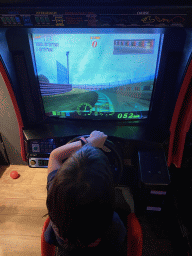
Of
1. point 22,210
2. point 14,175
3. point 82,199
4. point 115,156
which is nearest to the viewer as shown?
point 82,199

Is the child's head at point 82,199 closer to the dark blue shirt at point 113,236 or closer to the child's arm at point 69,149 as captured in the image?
the dark blue shirt at point 113,236

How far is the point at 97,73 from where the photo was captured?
127 cm

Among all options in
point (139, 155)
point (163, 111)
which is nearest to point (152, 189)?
point (139, 155)

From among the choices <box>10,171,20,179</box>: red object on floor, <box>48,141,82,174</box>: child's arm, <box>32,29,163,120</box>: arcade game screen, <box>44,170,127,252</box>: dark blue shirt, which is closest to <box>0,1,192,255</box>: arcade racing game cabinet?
<box>32,29,163,120</box>: arcade game screen

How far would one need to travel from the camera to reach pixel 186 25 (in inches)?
35.5

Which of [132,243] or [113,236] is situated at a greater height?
[113,236]

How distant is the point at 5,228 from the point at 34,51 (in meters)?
1.38

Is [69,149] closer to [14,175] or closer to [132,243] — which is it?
[132,243]

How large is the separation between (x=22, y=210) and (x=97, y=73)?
130 centimetres

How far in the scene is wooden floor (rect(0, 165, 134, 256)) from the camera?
4.55ft

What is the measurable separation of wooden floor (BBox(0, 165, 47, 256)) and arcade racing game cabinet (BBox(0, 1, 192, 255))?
41 cm

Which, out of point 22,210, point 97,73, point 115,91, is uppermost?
point 97,73

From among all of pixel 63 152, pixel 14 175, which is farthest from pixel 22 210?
pixel 63 152

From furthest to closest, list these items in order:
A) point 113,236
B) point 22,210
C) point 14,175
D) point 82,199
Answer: point 14,175
point 22,210
point 113,236
point 82,199
